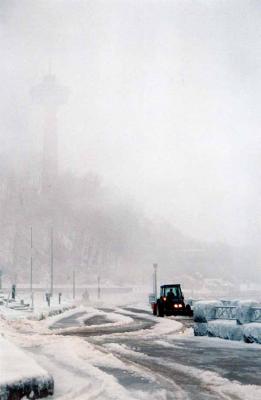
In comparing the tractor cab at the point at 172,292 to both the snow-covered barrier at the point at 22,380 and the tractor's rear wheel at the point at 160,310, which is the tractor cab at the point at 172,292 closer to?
the tractor's rear wheel at the point at 160,310

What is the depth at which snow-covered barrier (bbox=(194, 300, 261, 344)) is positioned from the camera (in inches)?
741

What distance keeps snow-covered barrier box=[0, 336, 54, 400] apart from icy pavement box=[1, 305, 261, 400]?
51cm

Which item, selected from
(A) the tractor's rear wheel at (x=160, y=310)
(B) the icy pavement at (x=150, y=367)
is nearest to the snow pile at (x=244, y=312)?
(B) the icy pavement at (x=150, y=367)

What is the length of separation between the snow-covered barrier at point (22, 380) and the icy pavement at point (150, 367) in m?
0.51

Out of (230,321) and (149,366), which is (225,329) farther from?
(149,366)

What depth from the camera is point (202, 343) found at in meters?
19.0

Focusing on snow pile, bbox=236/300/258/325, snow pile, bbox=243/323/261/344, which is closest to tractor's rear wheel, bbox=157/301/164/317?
snow pile, bbox=236/300/258/325

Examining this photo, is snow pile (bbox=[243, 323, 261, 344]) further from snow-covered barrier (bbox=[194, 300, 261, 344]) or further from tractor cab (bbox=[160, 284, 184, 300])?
tractor cab (bbox=[160, 284, 184, 300])

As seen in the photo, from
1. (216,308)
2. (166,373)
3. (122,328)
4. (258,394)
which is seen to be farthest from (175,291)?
(258,394)

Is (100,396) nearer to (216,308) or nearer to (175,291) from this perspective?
(216,308)

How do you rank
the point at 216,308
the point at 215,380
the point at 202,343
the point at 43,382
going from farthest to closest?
1. the point at 216,308
2. the point at 202,343
3. the point at 215,380
4. the point at 43,382

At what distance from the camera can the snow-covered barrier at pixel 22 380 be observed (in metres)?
8.02

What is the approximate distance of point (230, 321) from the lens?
20.9m

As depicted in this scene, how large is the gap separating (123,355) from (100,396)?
6514mm
